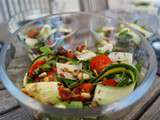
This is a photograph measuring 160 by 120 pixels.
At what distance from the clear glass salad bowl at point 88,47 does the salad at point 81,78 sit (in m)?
0.02

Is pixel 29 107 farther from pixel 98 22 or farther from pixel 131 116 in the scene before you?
pixel 98 22

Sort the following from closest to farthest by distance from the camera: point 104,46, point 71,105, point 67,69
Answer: point 71,105 → point 67,69 → point 104,46

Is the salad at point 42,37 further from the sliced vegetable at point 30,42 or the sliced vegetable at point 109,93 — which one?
the sliced vegetable at point 109,93

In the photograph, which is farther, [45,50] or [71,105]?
[45,50]

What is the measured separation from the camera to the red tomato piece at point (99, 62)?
1.95 feet

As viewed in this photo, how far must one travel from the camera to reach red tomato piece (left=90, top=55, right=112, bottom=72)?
0.59m

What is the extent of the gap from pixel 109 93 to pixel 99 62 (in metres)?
0.11

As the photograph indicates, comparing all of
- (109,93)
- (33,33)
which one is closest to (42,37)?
(33,33)

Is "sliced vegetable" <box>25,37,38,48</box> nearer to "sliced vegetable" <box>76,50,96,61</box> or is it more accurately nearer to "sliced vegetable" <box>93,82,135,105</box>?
"sliced vegetable" <box>76,50,96,61</box>

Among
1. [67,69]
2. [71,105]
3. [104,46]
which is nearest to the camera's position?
[71,105]

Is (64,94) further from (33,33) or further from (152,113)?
(33,33)

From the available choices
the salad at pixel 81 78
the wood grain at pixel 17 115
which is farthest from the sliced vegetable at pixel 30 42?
the wood grain at pixel 17 115

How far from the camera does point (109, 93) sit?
51cm

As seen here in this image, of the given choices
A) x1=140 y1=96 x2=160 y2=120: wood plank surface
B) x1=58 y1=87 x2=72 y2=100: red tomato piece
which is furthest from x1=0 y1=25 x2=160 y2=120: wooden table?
x1=58 y1=87 x2=72 y2=100: red tomato piece
